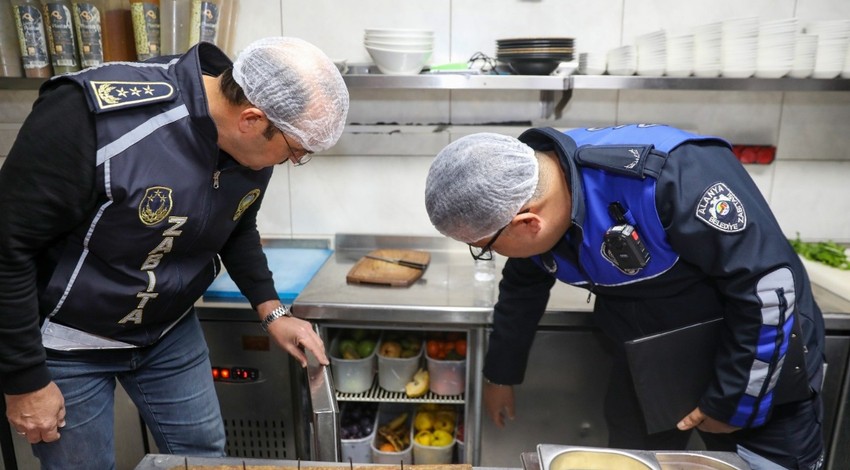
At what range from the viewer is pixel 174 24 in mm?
1709

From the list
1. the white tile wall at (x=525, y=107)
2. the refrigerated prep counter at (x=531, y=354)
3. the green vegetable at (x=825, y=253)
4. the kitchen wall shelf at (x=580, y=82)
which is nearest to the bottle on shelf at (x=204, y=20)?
the white tile wall at (x=525, y=107)

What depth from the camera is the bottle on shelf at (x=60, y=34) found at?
5.62 ft

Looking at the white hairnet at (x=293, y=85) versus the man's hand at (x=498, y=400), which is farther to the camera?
the man's hand at (x=498, y=400)

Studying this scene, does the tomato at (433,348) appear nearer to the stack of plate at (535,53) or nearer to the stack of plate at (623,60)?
the stack of plate at (535,53)

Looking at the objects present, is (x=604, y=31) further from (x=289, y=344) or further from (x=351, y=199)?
(x=289, y=344)

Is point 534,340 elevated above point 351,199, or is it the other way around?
point 351,199

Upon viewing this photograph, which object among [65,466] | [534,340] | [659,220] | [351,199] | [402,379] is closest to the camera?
[659,220]

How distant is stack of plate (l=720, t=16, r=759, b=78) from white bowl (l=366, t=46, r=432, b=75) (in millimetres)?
861

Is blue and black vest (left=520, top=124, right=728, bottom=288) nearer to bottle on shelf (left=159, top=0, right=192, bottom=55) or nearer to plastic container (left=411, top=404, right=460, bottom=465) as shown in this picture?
plastic container (left=411, top=404, right=460, bottom=465)

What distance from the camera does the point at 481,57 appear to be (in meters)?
2.00

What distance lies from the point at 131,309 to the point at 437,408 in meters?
1.17

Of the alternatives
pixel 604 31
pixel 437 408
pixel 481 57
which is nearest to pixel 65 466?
pixel 437 408

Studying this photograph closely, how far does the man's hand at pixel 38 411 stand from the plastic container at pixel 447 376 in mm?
1011

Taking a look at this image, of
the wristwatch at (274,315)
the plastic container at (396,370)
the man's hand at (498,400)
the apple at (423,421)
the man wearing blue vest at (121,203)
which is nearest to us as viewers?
the man wearing blue vest at (121,203)
